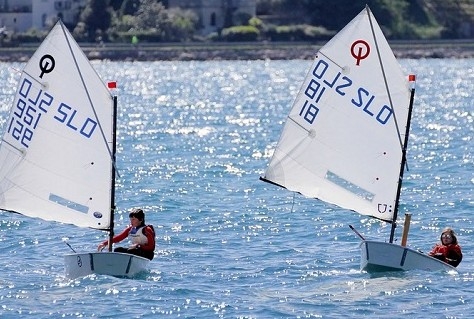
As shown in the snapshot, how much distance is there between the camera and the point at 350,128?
1159 inches

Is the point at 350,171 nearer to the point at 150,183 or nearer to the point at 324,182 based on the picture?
the point at 324,182

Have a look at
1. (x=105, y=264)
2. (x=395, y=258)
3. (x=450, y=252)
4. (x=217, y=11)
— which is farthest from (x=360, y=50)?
(x=217, y=11)

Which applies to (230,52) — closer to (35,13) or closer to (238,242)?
(35,13)

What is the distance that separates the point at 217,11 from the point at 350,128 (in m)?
144

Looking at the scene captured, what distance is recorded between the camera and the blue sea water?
1043 inches

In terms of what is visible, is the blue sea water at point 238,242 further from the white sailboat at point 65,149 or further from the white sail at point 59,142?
the white sail at point 59,142

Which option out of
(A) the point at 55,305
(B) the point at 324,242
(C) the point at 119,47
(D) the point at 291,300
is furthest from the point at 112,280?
(C) the point at 119,47

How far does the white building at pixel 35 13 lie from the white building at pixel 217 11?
12.8 meters

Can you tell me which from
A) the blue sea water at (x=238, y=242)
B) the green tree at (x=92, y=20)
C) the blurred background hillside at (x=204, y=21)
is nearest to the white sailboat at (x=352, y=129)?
the blue sea water at (x=238, y=242)

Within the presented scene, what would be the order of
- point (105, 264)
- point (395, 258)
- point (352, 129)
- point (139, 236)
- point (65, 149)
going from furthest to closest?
1. point (352, 129)
2. point (65, 149)
3. point (139, 236)
4. point (395, 258)
5. point (105, 264)

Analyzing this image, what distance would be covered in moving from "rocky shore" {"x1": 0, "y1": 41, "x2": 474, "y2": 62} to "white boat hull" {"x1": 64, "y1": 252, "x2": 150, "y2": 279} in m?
135

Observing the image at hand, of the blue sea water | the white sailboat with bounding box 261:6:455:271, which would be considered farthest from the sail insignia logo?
the blue sea water

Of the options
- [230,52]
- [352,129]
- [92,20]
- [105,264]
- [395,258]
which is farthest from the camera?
[92,20]

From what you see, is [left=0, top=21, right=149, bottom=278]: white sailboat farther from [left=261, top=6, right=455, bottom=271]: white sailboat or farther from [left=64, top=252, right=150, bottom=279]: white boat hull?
[left=261, top=6, right=455, bottom=271]: white sailboat
